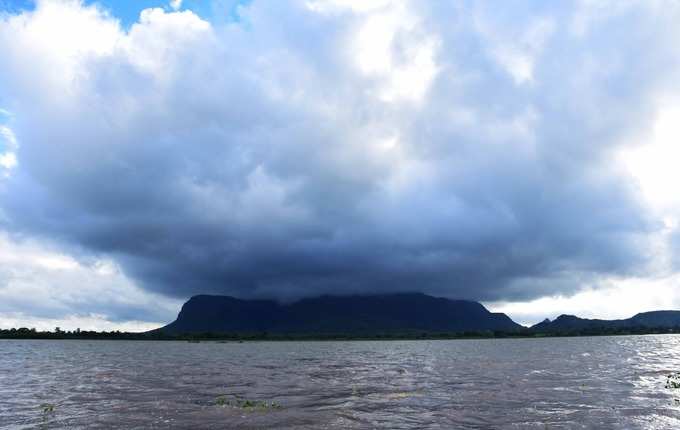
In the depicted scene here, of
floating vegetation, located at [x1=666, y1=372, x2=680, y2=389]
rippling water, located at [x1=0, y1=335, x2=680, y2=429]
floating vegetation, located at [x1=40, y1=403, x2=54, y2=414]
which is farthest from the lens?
floating vegetation, located at [x1=666, y1=372, x2=680, y2=389]

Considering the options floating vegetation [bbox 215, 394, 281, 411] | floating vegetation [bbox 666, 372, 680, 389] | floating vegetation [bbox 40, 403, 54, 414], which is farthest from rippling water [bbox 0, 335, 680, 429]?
floating vegetation [bbox 666, 372, 680, 389]

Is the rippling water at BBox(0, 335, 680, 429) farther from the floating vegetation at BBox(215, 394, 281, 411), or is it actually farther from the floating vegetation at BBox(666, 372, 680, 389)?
the floating vegetation at BBox(666, 372, 680, 389)

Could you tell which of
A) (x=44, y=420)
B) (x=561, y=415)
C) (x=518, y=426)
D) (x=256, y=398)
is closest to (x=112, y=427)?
(x=44, y=420)

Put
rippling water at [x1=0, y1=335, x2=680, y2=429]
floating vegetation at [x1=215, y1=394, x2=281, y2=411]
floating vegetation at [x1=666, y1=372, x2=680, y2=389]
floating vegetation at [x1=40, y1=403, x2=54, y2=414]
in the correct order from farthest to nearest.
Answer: floating vegetation at [x1=666, y1=372, x2=680, y2=389], floating vegetation at [x1=215, y1=394, x2=281, y2=411], floating vegetation at [x1=40, y1=403, x2=54, y2=414], rippling water at [x1=0, y1=335, x2=680, y2=429]

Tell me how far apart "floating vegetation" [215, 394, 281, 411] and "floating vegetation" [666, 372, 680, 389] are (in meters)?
33.9

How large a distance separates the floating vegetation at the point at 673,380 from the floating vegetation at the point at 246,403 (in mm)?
33917

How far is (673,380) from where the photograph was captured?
161 feet

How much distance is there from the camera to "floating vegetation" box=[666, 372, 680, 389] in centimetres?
4442

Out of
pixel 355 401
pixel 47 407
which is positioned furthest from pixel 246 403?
pixel 47 407

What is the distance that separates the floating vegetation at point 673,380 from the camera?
146 feet

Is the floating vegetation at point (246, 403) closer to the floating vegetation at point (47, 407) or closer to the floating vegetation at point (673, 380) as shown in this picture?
the floating vegetation at point (47, 407)

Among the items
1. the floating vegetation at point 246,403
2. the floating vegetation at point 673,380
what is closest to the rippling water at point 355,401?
the floating vegetation at point 246,403

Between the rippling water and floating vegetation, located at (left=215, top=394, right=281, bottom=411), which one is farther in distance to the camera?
floating vegetation, located at (left=215, top=394, right=281, bottom=411)

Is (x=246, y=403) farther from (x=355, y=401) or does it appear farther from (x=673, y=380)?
(x=673, y=380)
